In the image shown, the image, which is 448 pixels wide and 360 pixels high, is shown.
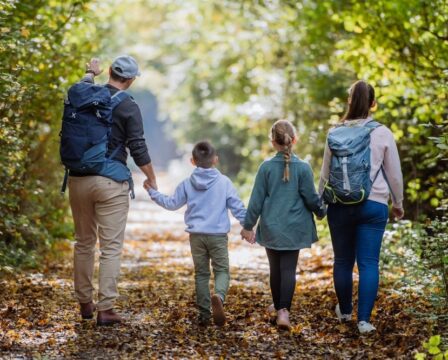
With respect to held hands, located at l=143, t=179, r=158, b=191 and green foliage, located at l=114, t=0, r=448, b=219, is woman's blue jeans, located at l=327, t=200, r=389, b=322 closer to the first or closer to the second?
green foliage, located at l=114, t=0, r=448, b=219

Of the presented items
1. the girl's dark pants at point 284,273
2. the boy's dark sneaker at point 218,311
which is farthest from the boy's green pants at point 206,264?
the girl's dark pants at point 284,273

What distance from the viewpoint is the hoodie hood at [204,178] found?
6.27m

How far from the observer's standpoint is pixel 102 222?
19.9 feet

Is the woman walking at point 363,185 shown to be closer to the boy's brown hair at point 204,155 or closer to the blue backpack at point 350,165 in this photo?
the blue backpack at point 350,165

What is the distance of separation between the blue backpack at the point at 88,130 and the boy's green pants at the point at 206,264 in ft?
3.08

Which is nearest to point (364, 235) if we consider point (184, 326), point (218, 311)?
point (218, 311)

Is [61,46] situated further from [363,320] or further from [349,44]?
[363,320]

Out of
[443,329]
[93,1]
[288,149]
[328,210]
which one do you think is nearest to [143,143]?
[288,149]

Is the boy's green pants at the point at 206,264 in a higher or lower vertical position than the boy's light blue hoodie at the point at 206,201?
lower

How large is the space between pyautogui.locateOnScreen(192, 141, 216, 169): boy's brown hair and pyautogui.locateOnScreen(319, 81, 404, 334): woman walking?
3.26 feet

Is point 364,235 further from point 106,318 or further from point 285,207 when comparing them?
→ point 106,318

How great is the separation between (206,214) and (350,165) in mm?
1277

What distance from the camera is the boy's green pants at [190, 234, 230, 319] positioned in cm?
618

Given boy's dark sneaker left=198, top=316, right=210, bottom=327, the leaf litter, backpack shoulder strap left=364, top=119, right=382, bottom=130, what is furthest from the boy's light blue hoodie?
backpack shoulder strap left=364, top=119, right=382, bottom=130
